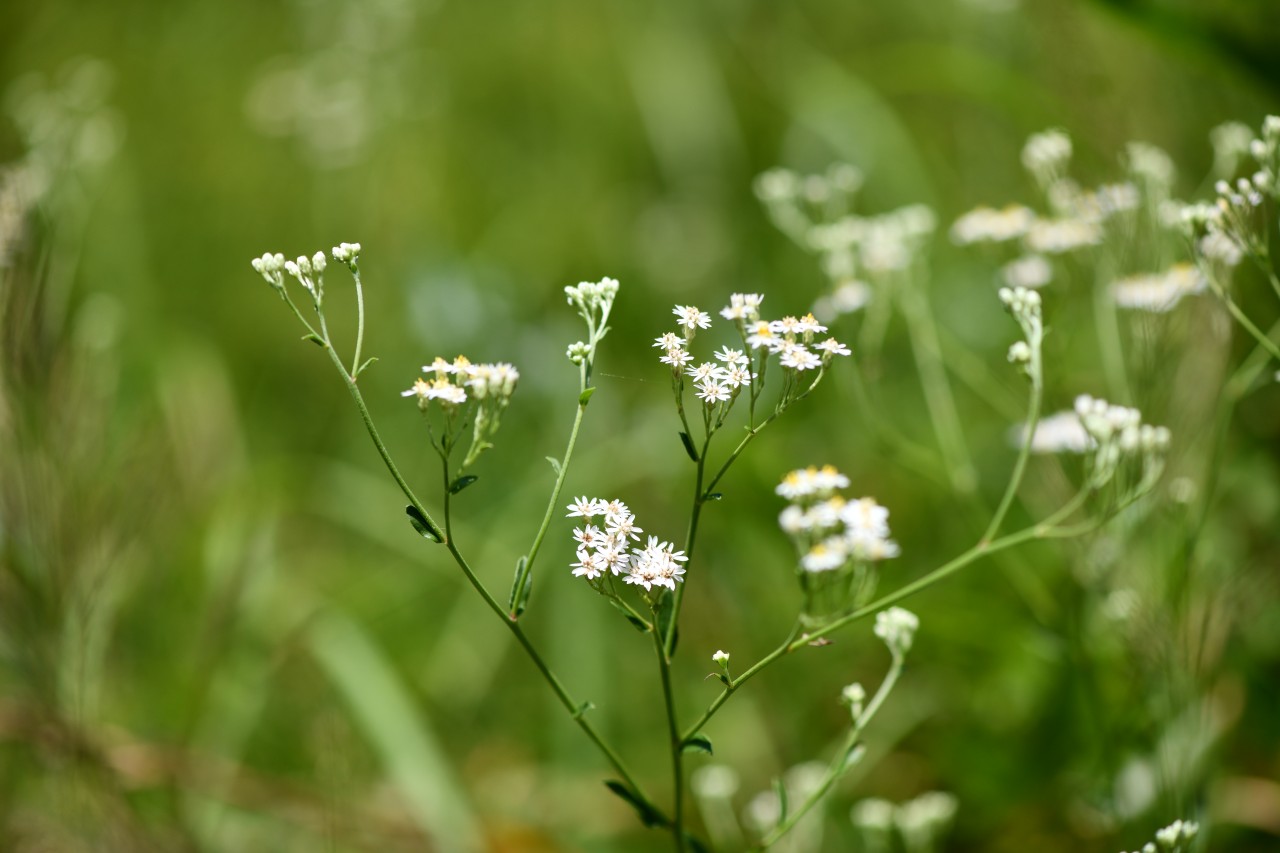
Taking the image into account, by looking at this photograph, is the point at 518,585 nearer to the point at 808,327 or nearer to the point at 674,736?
the point at 674,736

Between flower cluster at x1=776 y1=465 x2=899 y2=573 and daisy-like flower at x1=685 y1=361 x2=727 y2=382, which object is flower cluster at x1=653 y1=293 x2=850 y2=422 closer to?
daisy-like flower at x1=685 y1=361 x2=727 y2=382

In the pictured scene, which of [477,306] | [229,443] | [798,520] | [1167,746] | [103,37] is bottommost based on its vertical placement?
[1167,746]

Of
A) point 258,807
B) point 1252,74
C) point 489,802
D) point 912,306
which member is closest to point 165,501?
point 258,807

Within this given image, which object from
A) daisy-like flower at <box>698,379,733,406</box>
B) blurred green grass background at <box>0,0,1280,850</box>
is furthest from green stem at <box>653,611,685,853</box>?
blurred green grass background at <box>0,0,1280,850</box>

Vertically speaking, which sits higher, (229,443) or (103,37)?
(103,37)

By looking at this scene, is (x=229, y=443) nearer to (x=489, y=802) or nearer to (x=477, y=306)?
(x=477, y=306)

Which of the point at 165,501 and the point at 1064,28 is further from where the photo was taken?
the point at 165,501

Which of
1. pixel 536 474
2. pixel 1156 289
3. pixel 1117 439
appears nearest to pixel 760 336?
pixel 1117 439
